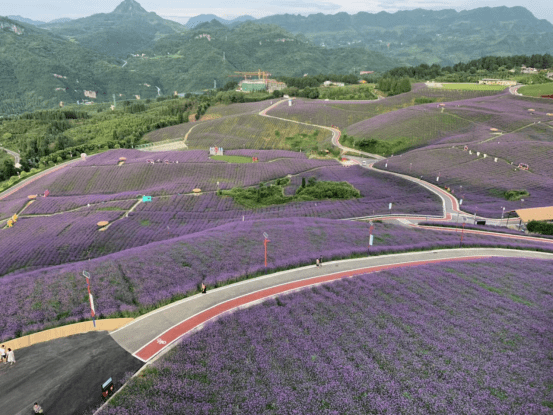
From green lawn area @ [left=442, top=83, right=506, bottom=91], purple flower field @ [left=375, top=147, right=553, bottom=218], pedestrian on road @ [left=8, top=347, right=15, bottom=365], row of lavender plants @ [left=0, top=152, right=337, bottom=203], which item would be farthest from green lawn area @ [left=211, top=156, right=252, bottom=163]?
green lawn area @ [left=442, top=83, right=506, bottom=91]

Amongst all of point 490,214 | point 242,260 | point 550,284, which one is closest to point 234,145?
point 490,214

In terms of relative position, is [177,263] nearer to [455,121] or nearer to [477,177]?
[477,177]

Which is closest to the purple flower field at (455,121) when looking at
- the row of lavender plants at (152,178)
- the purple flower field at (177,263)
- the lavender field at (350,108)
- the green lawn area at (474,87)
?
the lavender field at (350,108)

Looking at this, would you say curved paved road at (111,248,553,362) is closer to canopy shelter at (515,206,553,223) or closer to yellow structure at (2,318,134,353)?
yellow structure at (2,318,134,353)

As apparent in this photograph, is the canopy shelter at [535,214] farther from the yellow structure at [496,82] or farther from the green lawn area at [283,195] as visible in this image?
the yellow structure at [496,82]

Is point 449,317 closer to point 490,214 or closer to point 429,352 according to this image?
point 429,352

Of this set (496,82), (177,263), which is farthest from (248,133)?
(496,82)

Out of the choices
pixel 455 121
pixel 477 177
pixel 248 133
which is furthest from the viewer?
pixel 248 133
